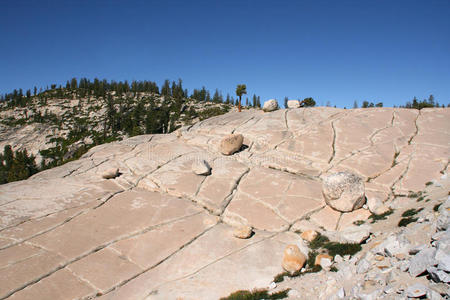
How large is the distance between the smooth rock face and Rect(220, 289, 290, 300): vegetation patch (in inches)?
382

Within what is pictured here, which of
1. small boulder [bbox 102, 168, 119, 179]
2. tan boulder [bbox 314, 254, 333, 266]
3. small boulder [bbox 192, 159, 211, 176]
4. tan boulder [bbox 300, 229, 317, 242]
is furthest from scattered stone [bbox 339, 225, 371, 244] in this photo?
small boulder [bbox 102, 168, 119, 179]

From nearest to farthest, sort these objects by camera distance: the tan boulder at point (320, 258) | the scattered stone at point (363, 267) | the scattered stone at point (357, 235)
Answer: the scattered stone at point (363, 267)
the tan boulder at point (320, 258)
the scattered stone at point (357, 235)

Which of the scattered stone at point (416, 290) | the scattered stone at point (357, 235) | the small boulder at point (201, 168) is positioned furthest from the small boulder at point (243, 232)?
the scattered stone at point (416, 290)

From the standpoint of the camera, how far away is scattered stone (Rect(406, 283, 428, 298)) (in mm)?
6824

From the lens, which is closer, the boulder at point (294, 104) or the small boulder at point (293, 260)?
the small boulder at point (293, 260)

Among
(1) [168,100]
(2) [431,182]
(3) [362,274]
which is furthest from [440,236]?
(1) [168,100]

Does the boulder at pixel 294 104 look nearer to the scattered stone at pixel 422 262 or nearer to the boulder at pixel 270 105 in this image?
the boulder at pixel 270 105

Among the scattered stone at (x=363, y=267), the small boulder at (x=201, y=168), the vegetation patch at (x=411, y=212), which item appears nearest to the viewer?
the scattered stone at (x=363, y=267)

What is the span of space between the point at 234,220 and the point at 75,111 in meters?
142

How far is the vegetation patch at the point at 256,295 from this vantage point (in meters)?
10.7

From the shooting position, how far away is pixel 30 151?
99625 mm

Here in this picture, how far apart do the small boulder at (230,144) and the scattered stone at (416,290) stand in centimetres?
2130

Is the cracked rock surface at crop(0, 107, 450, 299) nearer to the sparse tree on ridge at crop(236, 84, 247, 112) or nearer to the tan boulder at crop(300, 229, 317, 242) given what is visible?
the tan boulder at crop(300, 229, 317, 242)

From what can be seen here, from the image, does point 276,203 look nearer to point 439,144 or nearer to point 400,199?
point 400,199
